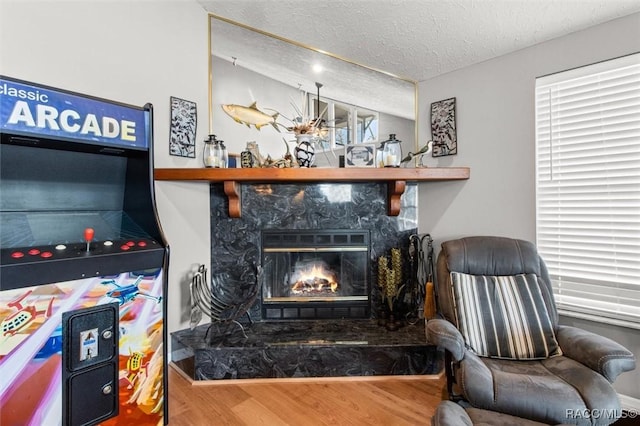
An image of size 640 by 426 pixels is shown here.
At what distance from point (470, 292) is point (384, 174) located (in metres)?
0.99

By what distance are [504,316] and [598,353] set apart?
18.6 inches

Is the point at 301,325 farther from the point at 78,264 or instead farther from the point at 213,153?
the point at 78,264

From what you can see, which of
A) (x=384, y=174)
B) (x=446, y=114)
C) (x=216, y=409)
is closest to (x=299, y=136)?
(x=384, y=174)

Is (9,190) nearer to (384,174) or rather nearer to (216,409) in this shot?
Result: (216,409)

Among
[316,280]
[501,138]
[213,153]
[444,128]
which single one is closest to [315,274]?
[316,280]

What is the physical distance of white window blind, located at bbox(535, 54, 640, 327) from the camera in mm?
1928

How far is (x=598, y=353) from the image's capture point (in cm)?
151

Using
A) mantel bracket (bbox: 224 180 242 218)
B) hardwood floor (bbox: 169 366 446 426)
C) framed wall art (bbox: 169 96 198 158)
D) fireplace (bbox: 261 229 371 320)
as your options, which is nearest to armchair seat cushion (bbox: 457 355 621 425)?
hardwood floor (bbox: 169 366 446 426)

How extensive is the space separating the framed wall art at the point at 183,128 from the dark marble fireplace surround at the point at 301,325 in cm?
38

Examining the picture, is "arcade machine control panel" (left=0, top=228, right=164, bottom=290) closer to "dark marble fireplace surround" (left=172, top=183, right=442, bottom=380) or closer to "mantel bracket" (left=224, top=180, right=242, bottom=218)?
"mantel bracket" (left=224, top=180, right=242, bottom=218)

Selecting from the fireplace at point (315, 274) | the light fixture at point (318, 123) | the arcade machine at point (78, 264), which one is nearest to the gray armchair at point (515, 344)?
the fireplace at point (315, 274)

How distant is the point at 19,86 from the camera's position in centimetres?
121

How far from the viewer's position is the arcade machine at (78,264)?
48.8 inches

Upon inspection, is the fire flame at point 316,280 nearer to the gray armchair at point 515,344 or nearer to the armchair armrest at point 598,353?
the gray armchair at point 515,344
